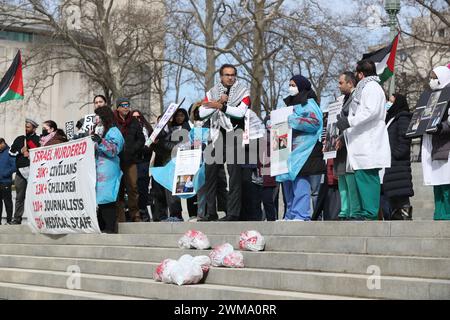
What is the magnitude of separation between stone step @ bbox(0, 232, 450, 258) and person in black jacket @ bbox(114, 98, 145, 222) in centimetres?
86

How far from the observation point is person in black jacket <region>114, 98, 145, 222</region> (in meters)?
14.1

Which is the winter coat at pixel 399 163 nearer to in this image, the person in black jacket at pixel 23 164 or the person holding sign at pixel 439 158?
the person holding sign at pixel 439 158

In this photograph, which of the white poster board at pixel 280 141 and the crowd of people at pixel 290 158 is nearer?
the crowd of people at pixel 290 158

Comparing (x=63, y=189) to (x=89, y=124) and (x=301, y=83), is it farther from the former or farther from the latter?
(x=301, y=83)

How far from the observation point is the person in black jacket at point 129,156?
46.4 feet

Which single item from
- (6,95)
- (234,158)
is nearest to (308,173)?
(234,158)

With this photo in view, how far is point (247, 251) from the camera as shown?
10.6m

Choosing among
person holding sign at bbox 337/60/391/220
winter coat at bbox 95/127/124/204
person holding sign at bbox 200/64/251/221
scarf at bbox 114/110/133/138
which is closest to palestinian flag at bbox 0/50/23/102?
scarf at bbox 114/110/133/138

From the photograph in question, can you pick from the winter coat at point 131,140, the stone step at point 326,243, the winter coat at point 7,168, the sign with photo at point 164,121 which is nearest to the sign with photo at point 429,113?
the stone step at point 326,243

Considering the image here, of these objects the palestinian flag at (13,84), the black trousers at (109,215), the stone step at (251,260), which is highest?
the palestinian flag at (13,84)

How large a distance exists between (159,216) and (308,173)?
364cm

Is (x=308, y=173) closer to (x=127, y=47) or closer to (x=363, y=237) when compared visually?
(x=363, y=237)

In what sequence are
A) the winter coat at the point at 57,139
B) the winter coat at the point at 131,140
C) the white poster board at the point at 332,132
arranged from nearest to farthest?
the white poster board at the point at 332,132 < the winter coat at the point at 131,140 < the winter coat at the point at 57,139

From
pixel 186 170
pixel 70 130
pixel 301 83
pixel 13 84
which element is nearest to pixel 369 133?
pixel 301 83
